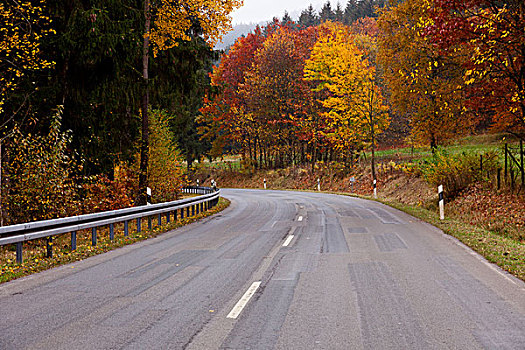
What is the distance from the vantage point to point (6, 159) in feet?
40.9

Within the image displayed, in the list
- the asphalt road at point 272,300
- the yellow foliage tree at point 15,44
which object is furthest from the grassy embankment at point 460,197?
the yellow foliage tree at point 15,44

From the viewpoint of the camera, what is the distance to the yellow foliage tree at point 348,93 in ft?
103

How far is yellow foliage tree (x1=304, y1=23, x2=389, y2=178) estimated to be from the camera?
3131 cm

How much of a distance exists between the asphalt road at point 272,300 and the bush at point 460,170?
920cm

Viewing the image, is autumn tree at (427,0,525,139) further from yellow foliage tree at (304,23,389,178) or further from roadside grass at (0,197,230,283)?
yellow foliage tree at (304,23,389,178)

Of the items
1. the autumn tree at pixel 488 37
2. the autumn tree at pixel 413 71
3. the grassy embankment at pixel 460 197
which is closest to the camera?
the grassy embankment at pixel 460 197

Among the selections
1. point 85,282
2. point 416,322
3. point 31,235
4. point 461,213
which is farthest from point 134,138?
point 416,322

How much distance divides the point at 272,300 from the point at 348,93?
29.1m

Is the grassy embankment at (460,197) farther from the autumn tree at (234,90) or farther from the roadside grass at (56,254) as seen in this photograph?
the roadside grass at (56,254)

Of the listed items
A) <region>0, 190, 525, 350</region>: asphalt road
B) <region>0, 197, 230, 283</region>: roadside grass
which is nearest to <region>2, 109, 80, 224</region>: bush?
<region>0, 197, 230, 283</region>: roadside grass

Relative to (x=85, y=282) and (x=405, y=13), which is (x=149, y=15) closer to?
(x=85, y=282)

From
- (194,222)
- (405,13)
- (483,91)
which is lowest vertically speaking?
(194,222)

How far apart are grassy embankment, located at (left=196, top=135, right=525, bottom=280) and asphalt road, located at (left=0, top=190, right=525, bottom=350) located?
3.49 feet

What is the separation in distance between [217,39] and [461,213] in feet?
39.0
